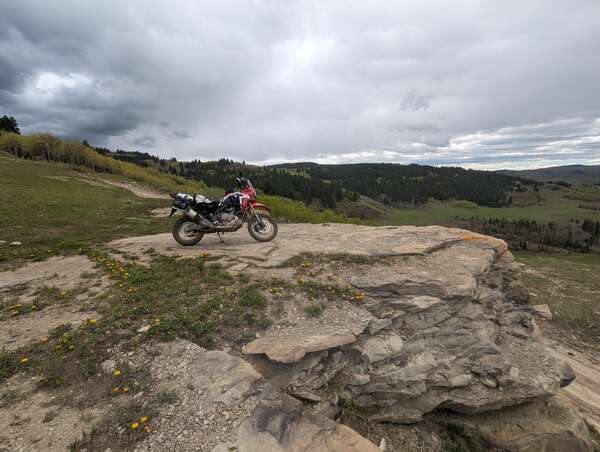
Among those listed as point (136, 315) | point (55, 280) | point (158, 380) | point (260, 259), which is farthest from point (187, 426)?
point (55, 280)

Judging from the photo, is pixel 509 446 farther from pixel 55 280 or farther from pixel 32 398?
pixel 55 280

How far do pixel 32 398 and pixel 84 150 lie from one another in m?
63.5

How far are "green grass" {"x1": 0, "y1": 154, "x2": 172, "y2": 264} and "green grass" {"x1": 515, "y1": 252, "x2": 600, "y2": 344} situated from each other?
73.4ft

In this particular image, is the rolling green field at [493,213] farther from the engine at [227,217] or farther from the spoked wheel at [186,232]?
the spoked wheel at [186,232]

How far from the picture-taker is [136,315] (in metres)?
5.54

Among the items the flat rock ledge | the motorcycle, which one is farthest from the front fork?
the flat rock ledge

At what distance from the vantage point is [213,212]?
9.45m

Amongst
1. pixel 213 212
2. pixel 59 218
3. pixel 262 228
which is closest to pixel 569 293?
pixel 262 228

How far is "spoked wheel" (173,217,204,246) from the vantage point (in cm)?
961

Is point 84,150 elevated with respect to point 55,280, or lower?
elevated

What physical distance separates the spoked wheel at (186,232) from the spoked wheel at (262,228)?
1.75 m

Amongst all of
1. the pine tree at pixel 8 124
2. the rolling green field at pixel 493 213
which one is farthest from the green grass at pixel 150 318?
the rolling green field at pixel 493 213

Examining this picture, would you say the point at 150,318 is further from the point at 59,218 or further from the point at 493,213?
the point at 493,213

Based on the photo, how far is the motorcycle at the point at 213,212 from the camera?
9.22 meters
